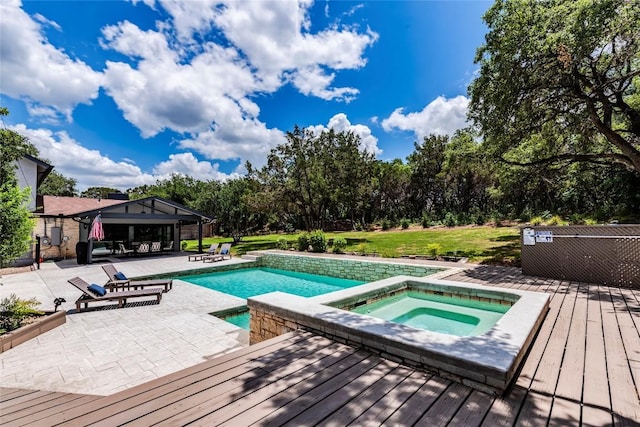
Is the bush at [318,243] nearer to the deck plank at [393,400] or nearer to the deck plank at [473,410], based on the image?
the deck plank at [393,400]

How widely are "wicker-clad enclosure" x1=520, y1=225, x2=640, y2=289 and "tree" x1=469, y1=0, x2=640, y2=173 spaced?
13.3 feet

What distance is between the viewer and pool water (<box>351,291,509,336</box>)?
563cm

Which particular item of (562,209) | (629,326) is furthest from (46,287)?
(562,209)

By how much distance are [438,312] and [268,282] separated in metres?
7.11

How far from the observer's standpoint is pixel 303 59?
13.2 metres

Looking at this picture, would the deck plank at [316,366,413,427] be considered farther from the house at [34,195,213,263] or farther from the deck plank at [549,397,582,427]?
the house at [34,195,213,263]

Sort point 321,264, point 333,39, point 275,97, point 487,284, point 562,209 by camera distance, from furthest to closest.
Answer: point 562,209, point 275,97, point 321,264, point 333,39, point 487,284

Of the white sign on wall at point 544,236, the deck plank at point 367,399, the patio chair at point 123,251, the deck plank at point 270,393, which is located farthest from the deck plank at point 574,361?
the patio chair at point 123,251

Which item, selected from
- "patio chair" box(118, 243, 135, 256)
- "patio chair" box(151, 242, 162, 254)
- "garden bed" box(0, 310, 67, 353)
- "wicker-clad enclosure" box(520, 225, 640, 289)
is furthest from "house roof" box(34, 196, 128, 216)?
"wicker-clad enclosure" box(520, 225, 640, 289)

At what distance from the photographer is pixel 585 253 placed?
711 centimetres

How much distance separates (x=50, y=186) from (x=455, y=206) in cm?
5210

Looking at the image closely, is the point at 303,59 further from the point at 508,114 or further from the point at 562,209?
the point at 562,209

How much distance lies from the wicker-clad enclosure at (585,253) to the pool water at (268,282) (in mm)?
5638

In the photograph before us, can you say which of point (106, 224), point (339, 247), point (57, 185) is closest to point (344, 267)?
point (339, 247)
